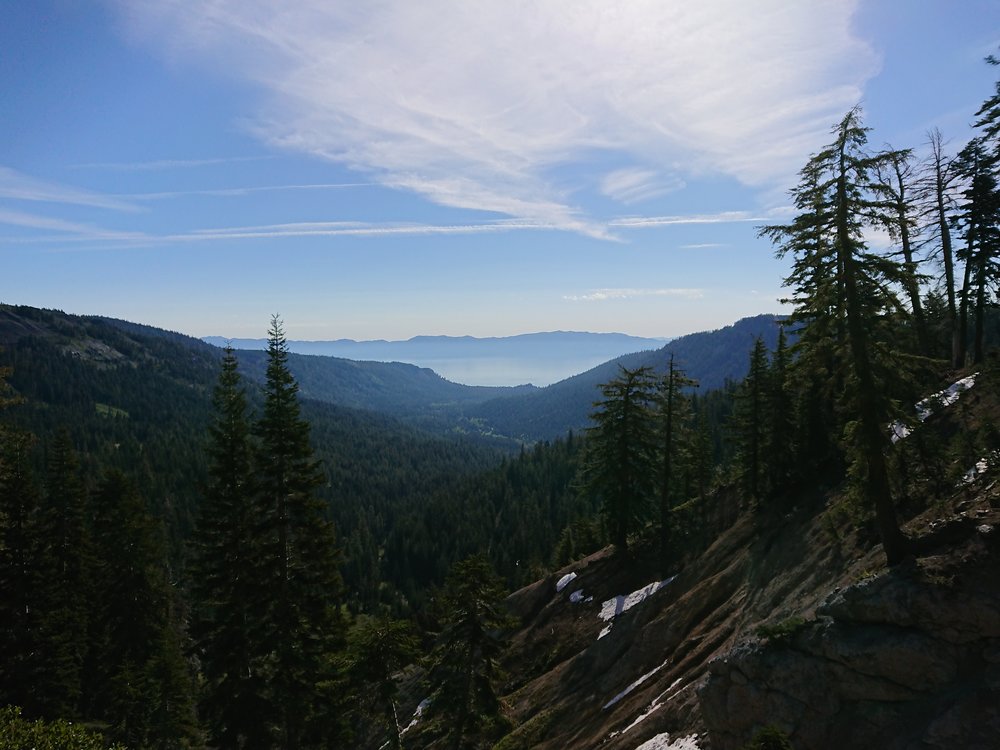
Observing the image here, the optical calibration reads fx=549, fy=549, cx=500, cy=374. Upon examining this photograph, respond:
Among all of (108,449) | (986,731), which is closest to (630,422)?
(986,731)

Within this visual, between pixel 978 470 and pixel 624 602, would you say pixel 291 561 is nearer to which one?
pixel 624 602

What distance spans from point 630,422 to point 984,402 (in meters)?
17.0

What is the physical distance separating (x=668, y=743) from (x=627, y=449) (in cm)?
1956

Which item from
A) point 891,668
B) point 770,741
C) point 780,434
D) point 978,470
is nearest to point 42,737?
point 770,741

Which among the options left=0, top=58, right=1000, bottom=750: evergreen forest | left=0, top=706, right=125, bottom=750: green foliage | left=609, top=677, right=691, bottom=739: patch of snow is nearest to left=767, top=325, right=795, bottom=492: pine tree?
left=0, top=58, right=1000, bottom=750: evergreen forest

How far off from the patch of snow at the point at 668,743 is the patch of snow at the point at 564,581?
21339mm

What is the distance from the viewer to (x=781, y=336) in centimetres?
2936

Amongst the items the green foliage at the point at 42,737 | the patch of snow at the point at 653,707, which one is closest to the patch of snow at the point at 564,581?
the patch of snow at the point at 653,707

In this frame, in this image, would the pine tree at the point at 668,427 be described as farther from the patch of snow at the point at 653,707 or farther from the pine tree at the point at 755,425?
the patch of snow at the point at 653,707

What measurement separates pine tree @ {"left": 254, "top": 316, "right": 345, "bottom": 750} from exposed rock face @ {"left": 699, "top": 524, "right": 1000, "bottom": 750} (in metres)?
14.6

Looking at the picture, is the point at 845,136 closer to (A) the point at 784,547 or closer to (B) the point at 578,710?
(A) the point at 784,547

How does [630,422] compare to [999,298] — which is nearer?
[999,298]

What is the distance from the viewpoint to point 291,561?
826 inches

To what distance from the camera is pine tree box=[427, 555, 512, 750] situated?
19844 mm
